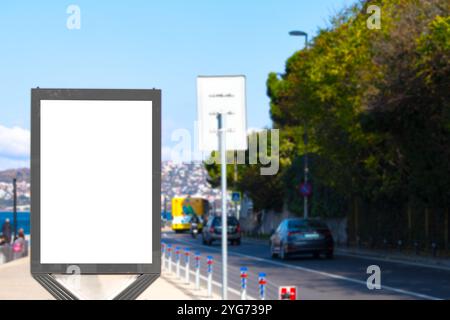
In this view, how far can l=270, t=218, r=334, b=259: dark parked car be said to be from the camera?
3247cm

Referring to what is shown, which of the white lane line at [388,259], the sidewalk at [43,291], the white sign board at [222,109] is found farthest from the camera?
the white lane line at [388,259]

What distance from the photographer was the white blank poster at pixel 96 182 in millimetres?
3793

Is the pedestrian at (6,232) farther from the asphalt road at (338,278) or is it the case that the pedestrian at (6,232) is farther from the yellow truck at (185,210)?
the yellow truck at (185,210)

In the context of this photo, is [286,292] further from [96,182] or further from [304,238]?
[304,238]

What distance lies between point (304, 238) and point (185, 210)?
55475 millimetres

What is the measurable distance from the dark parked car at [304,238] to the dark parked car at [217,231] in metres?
17.2

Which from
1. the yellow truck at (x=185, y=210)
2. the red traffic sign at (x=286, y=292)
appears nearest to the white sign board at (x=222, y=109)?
the red traffic sign at (x=286, y=292)

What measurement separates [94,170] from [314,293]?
15.1 metres

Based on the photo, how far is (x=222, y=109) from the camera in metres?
6.80

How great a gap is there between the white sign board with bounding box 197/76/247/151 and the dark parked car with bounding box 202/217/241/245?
141 feet

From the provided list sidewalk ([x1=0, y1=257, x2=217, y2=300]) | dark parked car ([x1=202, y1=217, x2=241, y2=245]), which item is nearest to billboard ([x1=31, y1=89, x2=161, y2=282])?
sidewalk ([x1=0, y1=257, x2=217, y2=300])

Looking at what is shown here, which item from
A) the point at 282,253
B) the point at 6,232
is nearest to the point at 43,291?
the point at 282,253

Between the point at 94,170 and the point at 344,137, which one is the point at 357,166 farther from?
the point at 94,170
